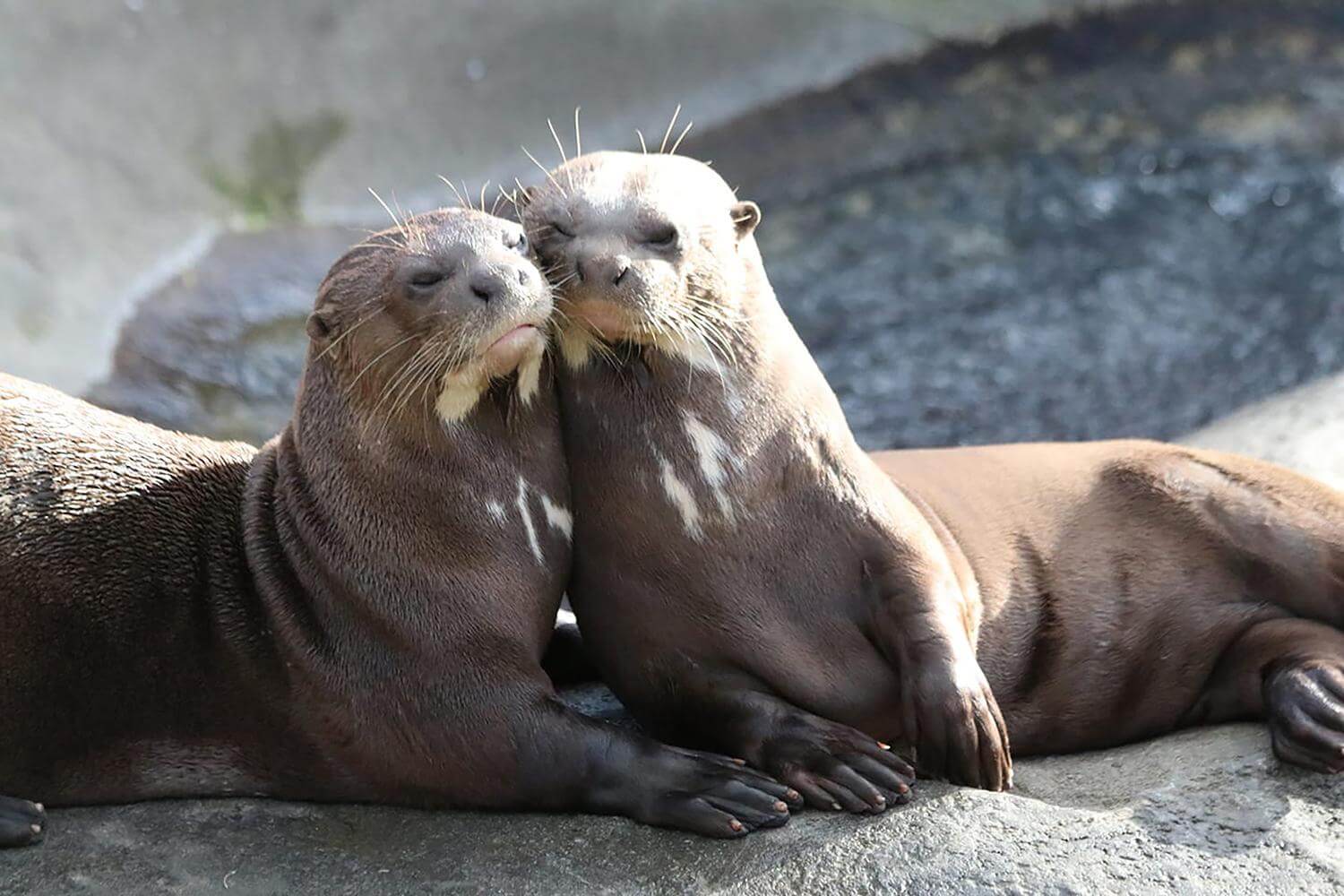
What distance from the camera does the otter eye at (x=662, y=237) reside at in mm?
4309

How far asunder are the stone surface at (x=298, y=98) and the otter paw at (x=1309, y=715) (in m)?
6.03

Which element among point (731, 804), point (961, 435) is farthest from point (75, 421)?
point (961, 435)

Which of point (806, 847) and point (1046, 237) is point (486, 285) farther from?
point (1046, 237)

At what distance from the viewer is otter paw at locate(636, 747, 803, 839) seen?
4.02 m

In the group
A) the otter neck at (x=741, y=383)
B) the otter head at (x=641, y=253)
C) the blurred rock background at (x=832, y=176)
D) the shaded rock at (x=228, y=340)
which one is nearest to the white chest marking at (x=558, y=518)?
the otter neck at (x=741, y=383)

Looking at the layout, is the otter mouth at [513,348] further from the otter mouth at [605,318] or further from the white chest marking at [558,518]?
the white chest marking at [558,518]

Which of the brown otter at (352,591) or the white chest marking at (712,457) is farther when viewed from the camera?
the white chest marking at (712,457)

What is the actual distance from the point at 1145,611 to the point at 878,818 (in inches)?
47.0

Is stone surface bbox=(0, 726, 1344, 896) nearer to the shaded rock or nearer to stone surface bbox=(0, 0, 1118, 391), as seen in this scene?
the shaded rock

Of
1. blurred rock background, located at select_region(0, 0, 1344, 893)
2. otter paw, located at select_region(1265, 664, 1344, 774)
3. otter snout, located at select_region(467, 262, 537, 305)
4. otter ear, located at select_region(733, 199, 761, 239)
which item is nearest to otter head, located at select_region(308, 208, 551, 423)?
otter snout, located at select_region(467, 262, 537, 305)

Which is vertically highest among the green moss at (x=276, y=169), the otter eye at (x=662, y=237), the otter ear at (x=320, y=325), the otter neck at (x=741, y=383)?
the green moss at (x=276, y=169)

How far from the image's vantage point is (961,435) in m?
8.41

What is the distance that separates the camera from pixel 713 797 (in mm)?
4066

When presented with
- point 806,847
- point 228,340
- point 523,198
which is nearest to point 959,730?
point 806,847
